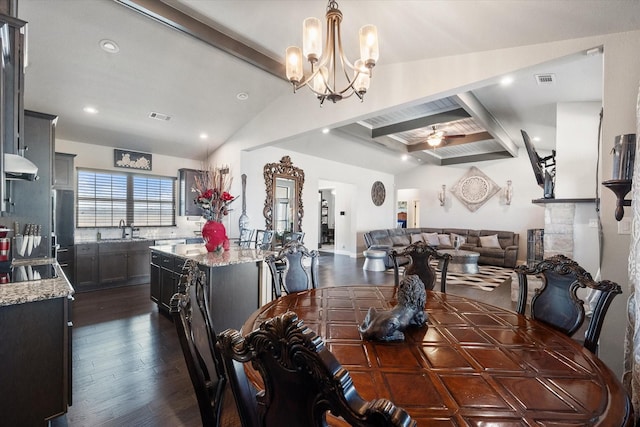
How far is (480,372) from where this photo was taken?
102cm

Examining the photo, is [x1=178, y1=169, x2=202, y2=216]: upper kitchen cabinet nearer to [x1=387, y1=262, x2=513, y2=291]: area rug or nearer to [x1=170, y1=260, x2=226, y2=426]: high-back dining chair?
[x1=387, y1=262, x2=513, y2=291]: area rug

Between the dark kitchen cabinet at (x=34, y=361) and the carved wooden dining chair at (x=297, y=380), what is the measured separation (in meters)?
1.73

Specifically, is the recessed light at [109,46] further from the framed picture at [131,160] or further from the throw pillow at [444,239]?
the throw pillow at [444,239]

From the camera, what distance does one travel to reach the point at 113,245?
492 cm

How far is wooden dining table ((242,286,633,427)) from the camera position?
31.8 inches

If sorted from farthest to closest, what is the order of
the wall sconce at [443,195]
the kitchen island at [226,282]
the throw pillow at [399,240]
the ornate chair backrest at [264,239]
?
1. the wall sconce at [443,195]
2. the throw pillow at [399,240]
3. the ornate chair backrest at [264,239]
4. the kitchen island at [226,282]

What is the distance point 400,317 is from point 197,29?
349 cm

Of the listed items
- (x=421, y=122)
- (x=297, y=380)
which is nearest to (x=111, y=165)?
(x=421, y=122)

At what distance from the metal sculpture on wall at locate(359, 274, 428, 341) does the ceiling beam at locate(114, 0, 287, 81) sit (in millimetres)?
3358

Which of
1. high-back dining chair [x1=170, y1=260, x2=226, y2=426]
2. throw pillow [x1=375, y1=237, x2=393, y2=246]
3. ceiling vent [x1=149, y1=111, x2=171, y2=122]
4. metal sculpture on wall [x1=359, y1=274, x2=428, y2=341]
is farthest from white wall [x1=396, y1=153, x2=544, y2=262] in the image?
high-back dining chair [x1=170, y1=260, x2=226, y2=426]

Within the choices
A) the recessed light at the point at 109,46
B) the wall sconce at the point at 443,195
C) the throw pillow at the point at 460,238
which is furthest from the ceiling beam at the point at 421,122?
the recessed light at the point at 109,46

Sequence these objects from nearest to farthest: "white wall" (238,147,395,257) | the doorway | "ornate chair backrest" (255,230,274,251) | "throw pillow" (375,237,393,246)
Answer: "ornate chair backrest" (255,230,274,251)
"white wall" (238,147,395,257)
"throw pillow" (375,237,393,246)
the doorway

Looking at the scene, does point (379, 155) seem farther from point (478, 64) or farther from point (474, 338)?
point (474, 338)

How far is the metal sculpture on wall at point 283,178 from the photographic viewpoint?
6113 mm
